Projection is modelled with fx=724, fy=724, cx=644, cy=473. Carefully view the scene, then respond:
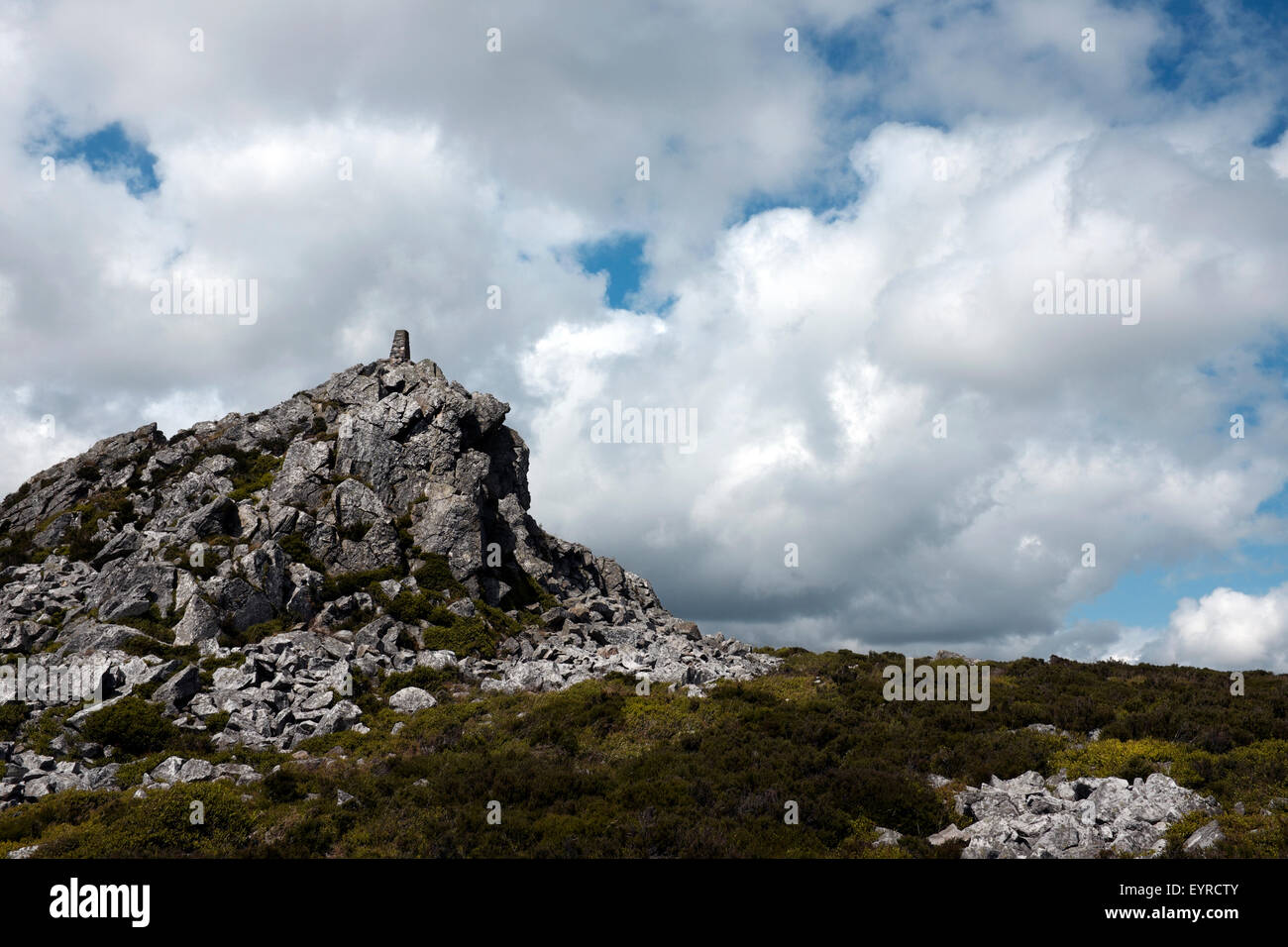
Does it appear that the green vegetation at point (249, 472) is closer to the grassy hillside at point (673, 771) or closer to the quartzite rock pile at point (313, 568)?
the quartzite rock pile at point (313, 568)

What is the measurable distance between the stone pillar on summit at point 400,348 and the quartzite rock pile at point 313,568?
188 centimetres

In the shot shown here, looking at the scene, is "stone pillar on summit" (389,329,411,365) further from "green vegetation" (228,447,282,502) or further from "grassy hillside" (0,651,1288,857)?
"grassy hillside" (0,651,1288,857)

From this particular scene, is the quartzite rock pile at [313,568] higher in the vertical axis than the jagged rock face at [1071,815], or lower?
higher

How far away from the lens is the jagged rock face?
16875 mm

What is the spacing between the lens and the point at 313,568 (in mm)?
40812

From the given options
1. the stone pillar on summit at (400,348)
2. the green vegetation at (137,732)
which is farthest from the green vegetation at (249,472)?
the green vegetation at (137,732)

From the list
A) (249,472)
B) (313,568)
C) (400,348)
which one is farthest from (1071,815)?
(400,348)

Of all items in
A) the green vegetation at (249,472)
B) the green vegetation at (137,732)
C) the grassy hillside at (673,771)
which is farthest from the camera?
the green vegetation at (249,472)

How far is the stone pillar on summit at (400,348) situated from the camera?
6334cm

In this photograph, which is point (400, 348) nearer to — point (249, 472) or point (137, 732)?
point (249, 472)

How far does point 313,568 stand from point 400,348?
28552 millimetres

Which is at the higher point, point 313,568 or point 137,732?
point 313,568
